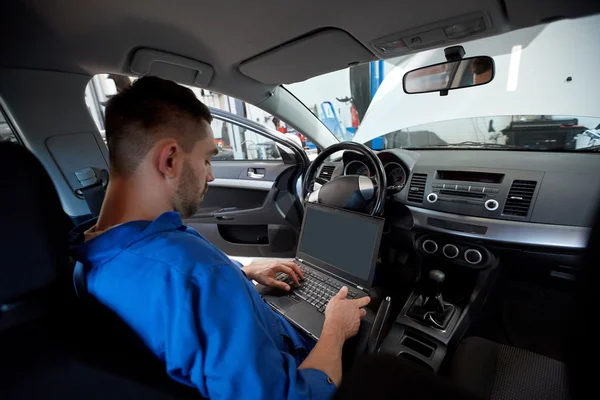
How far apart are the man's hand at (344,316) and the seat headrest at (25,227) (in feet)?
2.75

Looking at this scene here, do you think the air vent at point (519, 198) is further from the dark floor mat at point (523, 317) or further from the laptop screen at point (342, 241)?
the laptop screen at point (342, 241)

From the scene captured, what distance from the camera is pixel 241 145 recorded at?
12.1 feet

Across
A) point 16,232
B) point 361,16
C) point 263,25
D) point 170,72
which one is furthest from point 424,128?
point 16,232

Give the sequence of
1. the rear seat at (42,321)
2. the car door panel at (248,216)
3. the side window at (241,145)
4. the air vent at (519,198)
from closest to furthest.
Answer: the rear seat at (42,321) → the air vent at (519,198) → the car door panel at (248,216) → the side window at (241,145)

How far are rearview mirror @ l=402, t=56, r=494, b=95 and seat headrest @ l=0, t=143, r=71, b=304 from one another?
73.3 inches

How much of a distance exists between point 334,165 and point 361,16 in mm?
1116

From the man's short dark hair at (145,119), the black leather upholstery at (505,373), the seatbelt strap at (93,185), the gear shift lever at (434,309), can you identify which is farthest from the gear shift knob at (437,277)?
the seatbelt strap at (93,185)

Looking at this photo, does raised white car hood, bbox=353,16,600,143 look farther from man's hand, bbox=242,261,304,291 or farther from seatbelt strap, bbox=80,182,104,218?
seatbelt strap, bbox=80,182,104,218

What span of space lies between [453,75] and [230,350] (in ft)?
5.79

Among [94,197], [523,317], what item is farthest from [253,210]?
[523,317]

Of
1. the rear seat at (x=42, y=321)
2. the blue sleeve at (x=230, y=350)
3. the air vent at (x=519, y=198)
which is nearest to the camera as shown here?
the rear seat at (x=42, y=321)

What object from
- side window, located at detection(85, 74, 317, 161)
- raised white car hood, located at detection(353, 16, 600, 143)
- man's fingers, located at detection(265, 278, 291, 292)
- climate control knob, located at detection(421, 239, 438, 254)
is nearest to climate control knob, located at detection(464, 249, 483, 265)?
climate control knob, located at detection(421, 239, 438, 254)

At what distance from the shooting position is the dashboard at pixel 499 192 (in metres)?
1.40

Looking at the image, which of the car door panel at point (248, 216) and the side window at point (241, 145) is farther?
the side window at point (241, 145)
